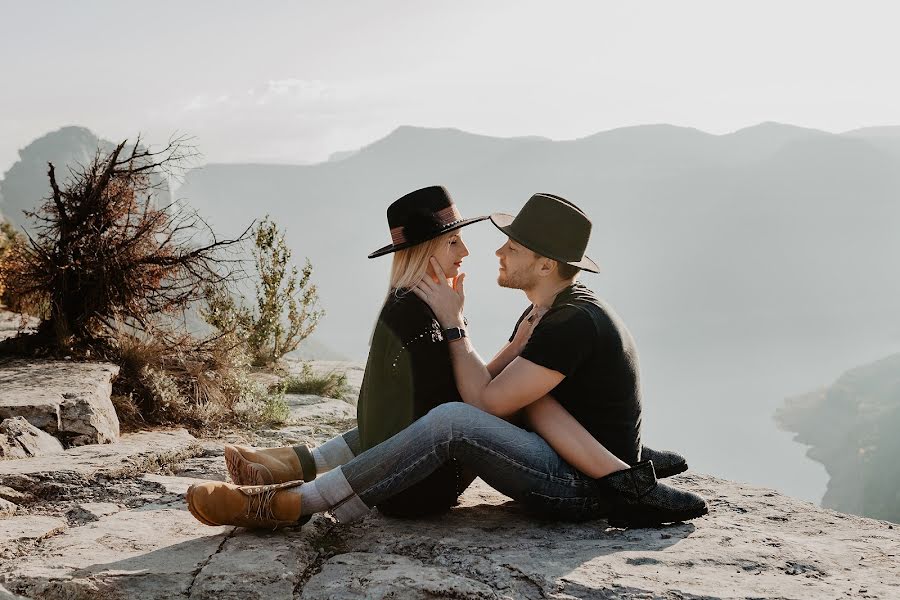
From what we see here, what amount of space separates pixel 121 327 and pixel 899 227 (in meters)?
161

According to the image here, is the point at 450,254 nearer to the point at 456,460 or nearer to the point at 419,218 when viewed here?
the point at 419,218

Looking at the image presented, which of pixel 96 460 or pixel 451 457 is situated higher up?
pixel 451 457

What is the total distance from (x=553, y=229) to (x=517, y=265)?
0.81ft

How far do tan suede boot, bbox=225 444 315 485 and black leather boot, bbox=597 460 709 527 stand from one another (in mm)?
1540

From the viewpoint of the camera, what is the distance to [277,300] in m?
10.6

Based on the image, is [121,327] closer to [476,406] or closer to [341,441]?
[341,441]

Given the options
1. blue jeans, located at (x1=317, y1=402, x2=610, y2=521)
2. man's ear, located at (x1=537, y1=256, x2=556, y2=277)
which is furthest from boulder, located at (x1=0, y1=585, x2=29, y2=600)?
man's ear, located at (x1=537, y1=256, x2=556, y2=277)

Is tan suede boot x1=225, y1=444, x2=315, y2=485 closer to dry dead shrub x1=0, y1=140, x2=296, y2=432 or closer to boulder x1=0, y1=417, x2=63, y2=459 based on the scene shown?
boulder x1=0, y1=417, x2=63, y2=459

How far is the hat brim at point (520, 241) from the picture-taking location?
3525 millimetres

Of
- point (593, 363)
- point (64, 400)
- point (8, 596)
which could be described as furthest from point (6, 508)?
point (593, 363)

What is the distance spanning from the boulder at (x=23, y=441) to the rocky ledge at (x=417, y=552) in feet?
1.98

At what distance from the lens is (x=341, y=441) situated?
13.6 ft

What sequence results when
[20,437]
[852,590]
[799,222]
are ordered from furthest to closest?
[799,222] < [20,437] < [852,590]

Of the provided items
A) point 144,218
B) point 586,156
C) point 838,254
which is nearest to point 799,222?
point 838,254
